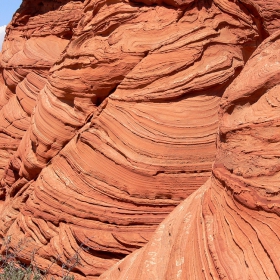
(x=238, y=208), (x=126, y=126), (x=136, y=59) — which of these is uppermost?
(x=136, y=59)

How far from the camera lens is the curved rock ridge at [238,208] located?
2.70 meters

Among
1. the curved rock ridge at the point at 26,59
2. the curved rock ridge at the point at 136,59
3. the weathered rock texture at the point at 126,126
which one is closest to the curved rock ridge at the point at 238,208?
the weathered rock texture at the point at 126,126

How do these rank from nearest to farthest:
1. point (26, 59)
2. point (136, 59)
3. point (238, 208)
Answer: point (238, 208), point (136, 59), point (26, 59)

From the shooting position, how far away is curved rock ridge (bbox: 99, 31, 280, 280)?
8.86 ft

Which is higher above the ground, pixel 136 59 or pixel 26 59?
pixel 136 59

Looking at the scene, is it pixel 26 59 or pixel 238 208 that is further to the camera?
pixel 26 59

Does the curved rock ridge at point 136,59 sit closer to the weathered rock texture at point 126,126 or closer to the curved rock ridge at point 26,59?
the weathered rock texture at point 126,126

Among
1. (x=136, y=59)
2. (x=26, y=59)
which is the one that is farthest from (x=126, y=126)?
(x=26, y=59)

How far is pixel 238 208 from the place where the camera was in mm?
2963

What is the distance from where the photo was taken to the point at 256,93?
10.8 feet

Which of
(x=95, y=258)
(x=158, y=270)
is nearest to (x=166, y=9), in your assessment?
(x=95, y=258)

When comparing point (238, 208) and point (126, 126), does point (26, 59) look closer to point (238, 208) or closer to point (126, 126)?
point (126, 126)

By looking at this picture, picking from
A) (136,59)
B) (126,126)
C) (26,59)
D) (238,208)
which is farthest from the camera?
(26,59)

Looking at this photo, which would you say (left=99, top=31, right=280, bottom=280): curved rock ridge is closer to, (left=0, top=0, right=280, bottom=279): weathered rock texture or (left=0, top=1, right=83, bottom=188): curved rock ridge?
(left=0, top=0, right=280, bottom=279): weathered rock texture
